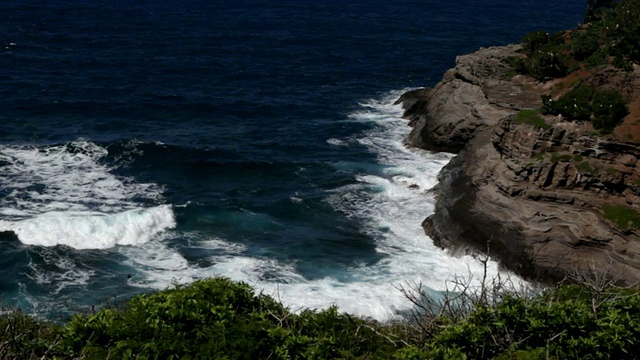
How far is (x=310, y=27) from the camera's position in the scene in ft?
313

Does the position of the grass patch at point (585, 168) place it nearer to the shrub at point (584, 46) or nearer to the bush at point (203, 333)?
the shrub at point (584, 46)

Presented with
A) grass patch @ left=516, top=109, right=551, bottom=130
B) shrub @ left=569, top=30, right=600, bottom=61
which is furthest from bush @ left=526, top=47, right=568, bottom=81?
grass patch @ left=516, top=109, right=551, bottom=130

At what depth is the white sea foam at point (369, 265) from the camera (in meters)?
36.3

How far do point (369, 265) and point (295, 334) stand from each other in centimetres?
1786

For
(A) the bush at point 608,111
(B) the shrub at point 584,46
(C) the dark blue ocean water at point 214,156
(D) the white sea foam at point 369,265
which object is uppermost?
(B) the shrub at point 584,46

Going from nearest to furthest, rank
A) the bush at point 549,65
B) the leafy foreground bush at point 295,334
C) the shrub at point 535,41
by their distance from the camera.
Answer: the leafy foreground bush at point 295,334
the bush at point 549,65
the shrub at point 535,41

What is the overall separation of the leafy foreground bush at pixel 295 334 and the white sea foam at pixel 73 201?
18383 mm

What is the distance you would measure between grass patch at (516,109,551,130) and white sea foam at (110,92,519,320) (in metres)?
7.65

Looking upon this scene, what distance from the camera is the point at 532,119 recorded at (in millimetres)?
42688

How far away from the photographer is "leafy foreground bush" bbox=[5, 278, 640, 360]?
20656 mm

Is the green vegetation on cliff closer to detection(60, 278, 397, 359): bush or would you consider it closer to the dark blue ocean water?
the dark blue ocean water

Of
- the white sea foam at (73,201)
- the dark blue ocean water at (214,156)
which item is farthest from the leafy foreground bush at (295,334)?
the white sea foam at (73,201)

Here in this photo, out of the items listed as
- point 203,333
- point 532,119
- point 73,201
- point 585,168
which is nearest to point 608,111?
point 585,168

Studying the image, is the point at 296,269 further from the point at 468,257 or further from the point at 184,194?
the point at 184,194
